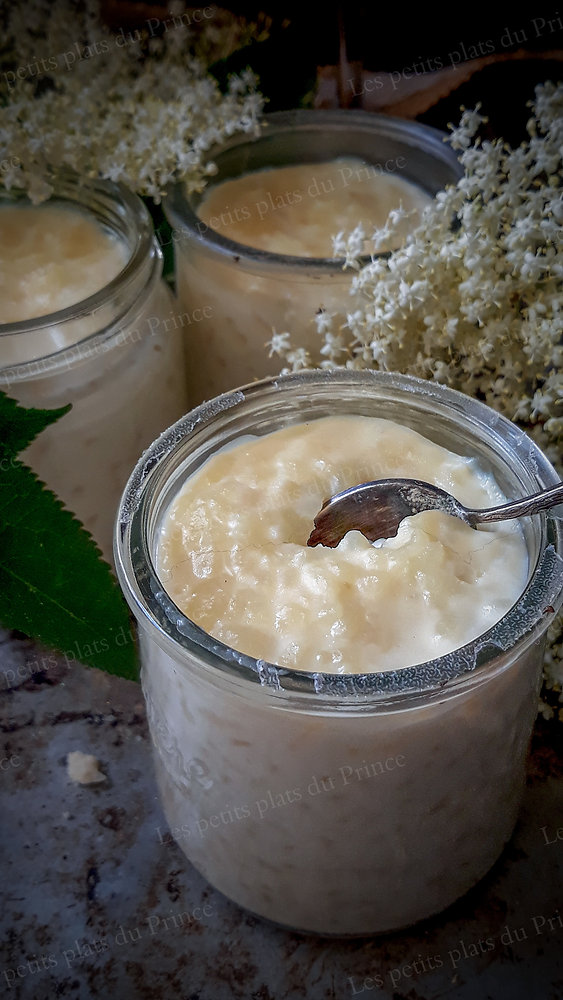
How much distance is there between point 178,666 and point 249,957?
326 millimetres

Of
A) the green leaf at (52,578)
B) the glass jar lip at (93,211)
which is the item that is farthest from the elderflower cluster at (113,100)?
the green leaf at (52,578)

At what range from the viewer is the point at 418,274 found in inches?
43.2

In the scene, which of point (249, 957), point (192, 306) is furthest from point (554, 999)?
point (192, 306)

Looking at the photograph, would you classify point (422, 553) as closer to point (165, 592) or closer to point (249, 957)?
point (165, 592)

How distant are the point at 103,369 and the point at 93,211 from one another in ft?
0.93

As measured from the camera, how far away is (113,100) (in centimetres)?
137

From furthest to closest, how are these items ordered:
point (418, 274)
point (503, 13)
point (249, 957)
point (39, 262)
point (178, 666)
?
point (503, 13)
point (39, 262)
point (418, 274)
point (249, 957)
point (178, 666)

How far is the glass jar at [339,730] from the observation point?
74 centimetres

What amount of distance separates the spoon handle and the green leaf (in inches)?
15.3

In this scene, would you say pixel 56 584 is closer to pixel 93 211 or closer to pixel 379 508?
pixel 379 508

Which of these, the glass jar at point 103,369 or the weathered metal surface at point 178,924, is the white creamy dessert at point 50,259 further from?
the weathered metal surface at point 178,924

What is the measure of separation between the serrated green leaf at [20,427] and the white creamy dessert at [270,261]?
296 millimetres

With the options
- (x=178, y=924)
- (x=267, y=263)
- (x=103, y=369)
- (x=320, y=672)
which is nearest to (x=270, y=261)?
(x=267, y=263)

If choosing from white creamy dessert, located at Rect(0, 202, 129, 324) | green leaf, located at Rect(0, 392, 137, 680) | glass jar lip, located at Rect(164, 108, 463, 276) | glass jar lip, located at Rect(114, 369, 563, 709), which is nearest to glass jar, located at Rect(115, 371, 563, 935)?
glass jar lip, located at Rect(114, 369, 563, 709)
